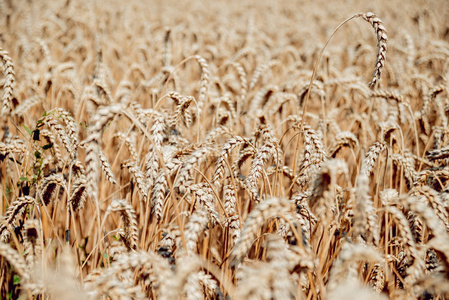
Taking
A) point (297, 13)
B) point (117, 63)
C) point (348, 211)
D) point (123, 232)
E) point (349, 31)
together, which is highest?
point (297, 13)

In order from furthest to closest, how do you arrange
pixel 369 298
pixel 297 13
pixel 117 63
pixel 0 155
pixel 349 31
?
pixel 297 13 → pixel 349 31 → pixel 117 63 → pixel 0 155 → pixel 369 298

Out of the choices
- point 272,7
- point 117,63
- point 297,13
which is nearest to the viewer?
point 117,63

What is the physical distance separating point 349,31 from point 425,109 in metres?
6.38

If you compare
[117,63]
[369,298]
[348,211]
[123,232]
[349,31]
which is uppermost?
[349,31]

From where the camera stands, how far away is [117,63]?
4.75 meters

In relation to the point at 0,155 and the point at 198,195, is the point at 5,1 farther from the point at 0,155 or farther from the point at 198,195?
the point at 198,195

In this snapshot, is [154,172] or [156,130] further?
[156,130]

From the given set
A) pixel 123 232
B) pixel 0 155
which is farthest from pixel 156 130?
pixel 0 155

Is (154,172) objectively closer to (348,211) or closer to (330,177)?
(330,177)

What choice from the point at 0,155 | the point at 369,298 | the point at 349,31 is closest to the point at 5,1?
the point at 0,155

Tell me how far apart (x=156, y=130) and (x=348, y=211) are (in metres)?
1.01

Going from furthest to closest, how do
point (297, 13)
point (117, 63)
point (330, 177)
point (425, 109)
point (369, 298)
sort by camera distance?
point (297, 13) → point (117, 63) → point (425, 109) → point (330, 177) → point (369, 298)

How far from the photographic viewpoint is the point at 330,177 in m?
1.05

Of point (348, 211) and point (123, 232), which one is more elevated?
point (348, 211)
